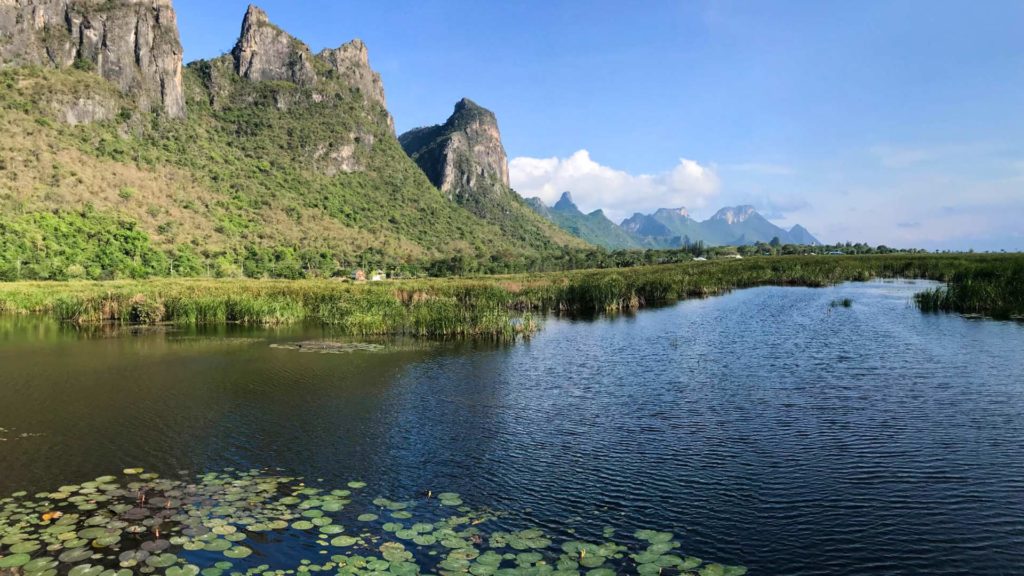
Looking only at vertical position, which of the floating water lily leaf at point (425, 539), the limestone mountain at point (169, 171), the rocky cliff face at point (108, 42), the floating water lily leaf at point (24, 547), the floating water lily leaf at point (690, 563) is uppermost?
the rocky cliff face at point (108, 42)

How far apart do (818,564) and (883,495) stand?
3.39 metres

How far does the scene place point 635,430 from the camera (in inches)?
623

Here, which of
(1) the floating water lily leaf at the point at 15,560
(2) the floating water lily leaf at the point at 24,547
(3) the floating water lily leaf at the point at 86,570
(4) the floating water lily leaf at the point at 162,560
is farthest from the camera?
(2) the floating water lily leaf at the point at 24,547

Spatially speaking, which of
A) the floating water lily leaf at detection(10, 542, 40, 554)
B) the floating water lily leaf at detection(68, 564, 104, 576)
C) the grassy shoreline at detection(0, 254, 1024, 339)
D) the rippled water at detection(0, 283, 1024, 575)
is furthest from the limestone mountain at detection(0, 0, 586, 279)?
the floating water lily leaf at detection(68, 564, 104, 576)

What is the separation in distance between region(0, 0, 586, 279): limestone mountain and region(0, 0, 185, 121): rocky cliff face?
0.34 m

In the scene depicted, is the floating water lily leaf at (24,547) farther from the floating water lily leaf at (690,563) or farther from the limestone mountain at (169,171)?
the limestone mountain at (169,171)

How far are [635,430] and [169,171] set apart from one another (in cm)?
14342

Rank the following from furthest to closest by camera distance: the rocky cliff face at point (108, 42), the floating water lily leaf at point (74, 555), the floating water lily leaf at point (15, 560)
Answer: the rocky cliff face at point (108, 42)
the floating water lily leaf at point (74, 555)
the floating water lily leaf at point (15, 560)

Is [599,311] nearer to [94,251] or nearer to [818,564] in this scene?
[818,564]

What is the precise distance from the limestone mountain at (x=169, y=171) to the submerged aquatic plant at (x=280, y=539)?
79106mm

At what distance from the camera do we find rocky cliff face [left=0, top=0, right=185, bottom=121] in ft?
436

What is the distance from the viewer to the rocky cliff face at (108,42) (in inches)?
5226

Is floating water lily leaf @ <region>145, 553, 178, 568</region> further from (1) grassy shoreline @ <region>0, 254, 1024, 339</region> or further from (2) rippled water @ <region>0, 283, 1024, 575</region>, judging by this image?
(1) grassy shoreline @ <region>0, 254, 1024, 339</region>

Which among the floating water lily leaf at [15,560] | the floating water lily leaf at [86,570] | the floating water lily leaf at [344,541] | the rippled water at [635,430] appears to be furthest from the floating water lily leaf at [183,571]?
the rippled water at [635,430]
